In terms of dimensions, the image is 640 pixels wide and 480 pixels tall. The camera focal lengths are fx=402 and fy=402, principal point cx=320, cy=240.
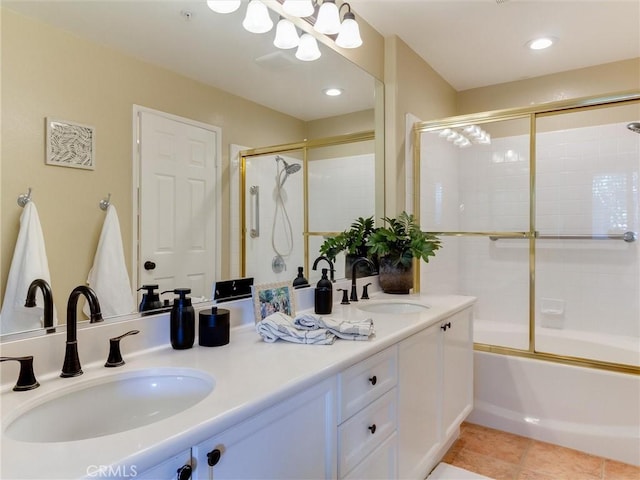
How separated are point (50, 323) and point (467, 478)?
1944mm

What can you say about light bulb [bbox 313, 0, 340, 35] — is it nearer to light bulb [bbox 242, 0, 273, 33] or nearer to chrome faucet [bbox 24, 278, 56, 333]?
light bulb [bbox 242, 0, 273, 33]

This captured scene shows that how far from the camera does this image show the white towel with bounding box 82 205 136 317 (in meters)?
1.15

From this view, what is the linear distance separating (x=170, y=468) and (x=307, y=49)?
1.91m

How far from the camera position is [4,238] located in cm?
97

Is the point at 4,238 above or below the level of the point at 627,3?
below

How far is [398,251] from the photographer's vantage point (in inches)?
92.0

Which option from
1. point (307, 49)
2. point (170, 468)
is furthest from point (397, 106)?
point (170, 468)

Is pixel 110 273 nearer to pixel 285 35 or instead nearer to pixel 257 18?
pixel 257 18

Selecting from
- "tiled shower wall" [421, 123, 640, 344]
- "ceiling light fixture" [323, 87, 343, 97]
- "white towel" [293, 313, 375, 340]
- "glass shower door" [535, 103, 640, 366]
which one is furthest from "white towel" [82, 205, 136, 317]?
"glass shower door" [535, 103, 640, 366]

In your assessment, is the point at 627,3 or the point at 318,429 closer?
A: the point at 318,429

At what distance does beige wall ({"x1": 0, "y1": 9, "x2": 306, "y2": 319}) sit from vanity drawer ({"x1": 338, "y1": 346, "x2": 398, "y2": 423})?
78 centimetres

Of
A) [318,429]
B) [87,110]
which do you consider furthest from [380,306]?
[87,110]

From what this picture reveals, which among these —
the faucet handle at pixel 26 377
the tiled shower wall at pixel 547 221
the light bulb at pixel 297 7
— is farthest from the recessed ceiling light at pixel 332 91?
the faucet handle at pixel 26 377

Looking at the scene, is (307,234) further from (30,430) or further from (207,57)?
(30,430)
